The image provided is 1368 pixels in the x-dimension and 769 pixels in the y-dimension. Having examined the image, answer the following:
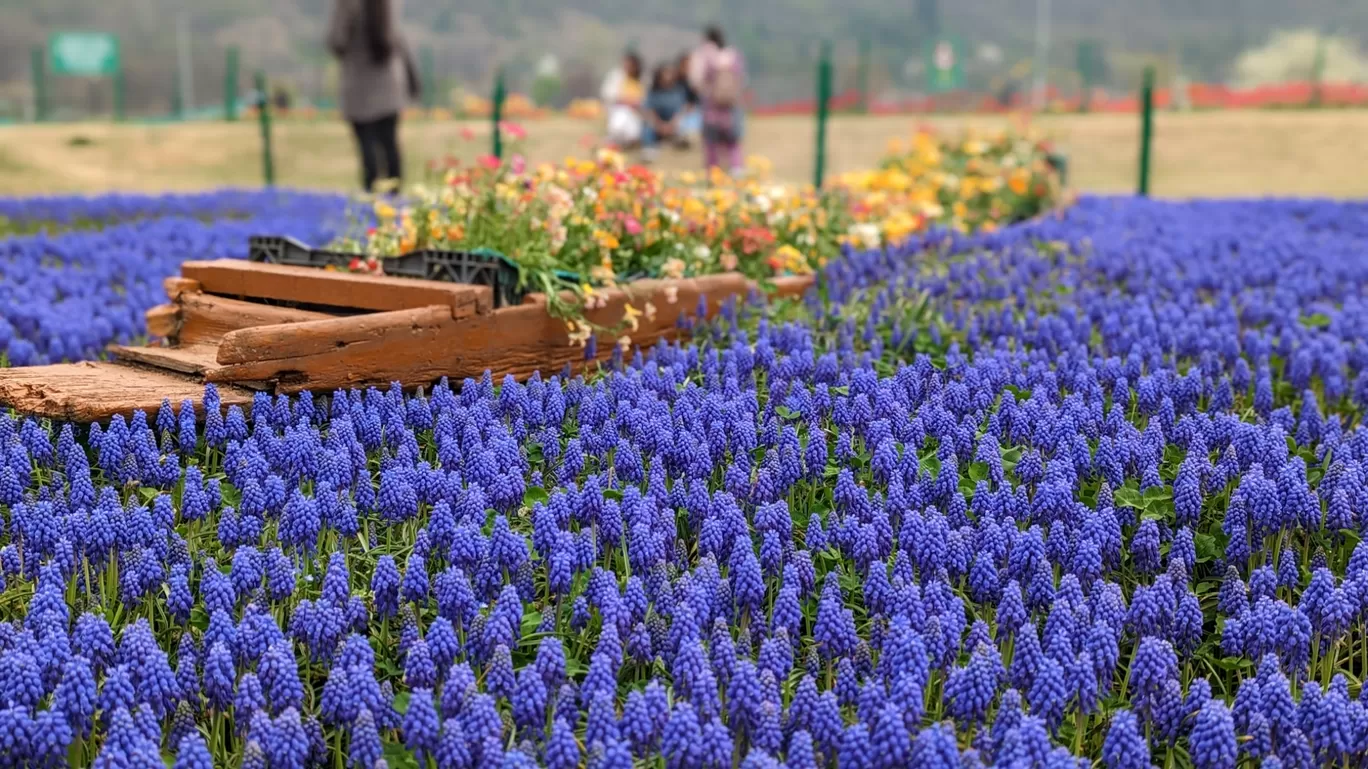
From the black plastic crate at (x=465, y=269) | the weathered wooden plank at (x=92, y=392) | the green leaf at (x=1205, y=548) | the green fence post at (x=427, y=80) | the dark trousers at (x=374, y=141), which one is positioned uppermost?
the green fence post at (x=427, y=80)

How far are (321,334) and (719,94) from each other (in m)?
13.4

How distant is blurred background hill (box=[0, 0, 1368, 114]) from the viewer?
140 ft

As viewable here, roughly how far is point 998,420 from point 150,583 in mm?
2605

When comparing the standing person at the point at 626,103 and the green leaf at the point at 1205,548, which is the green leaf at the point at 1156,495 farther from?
the standing person at the point at 626,103

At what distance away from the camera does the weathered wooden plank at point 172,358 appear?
4785mm

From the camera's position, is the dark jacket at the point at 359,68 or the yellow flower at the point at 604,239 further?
the dark jacket at the point at 359,68

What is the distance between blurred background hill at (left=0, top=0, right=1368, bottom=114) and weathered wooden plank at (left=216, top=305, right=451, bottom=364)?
18073 mm

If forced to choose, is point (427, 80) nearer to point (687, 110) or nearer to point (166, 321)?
point (687, 110)

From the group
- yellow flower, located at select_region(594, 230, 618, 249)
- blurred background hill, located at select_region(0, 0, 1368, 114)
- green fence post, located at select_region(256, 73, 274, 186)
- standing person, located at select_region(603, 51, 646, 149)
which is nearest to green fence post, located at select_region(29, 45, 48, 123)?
blurred background hill, located at select_region(0, 0, 1368, 114)

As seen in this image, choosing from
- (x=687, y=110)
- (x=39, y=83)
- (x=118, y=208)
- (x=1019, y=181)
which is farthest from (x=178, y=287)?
(x=39, y=83)

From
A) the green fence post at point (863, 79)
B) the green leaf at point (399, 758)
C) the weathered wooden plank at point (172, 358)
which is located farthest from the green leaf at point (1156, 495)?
the green fence post at point (863, 79)

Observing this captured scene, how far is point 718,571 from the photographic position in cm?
334

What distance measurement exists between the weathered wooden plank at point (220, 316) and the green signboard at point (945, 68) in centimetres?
3653

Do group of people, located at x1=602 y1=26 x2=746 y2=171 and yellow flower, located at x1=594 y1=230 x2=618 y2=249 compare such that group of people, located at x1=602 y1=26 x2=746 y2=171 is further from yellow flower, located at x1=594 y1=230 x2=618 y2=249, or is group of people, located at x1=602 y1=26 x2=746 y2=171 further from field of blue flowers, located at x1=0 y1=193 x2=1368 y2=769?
field of blue flowers, located at x1=0 y1=193 x2=1368 y2=769
